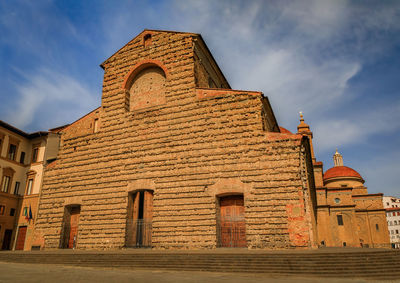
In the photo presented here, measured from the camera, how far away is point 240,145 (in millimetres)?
11953

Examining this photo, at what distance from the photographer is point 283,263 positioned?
315 inches

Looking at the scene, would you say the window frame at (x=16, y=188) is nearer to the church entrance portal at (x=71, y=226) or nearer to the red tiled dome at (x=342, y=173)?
the church entrance portal at (x=71, y=226)

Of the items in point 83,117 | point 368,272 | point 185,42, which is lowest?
point 368,272

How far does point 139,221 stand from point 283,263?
7.26 metres

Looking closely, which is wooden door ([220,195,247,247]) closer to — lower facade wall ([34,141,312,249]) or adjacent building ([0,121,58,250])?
lower facade wall ([34,141,312,249])

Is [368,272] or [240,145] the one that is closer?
[368,272]

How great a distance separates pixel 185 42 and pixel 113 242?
33.6 feet

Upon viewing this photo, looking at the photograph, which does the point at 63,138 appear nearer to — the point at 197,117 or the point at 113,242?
the point at 113,242

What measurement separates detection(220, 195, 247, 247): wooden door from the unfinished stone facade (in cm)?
4

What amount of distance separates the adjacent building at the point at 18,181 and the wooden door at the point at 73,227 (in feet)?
17.9

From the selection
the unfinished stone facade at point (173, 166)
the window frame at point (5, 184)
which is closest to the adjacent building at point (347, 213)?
the unfinished stone facade at point (173, 166)

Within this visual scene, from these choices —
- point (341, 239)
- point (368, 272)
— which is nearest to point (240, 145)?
point (368, 272)

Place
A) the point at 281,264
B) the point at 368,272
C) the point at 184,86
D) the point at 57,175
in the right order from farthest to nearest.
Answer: the point at 57,175
the point at 184,86
the point at 281,264
the point at 368,272

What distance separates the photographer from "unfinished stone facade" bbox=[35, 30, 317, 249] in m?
11.0
